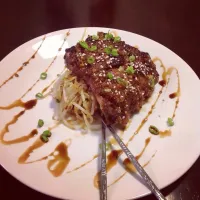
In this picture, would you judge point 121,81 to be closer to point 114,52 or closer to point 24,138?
point 114,52

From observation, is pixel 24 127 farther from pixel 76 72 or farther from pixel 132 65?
pixel 132 65

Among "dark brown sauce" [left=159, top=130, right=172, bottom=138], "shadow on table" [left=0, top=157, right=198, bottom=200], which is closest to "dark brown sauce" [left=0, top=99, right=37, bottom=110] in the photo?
"shadow on table" [left=0, top=157, right=198, bottom=200]

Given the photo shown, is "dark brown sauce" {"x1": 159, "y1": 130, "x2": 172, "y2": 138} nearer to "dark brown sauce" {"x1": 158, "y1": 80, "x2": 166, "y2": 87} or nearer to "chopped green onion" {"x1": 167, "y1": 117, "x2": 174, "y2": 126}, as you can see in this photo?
"chopped green onion" {"x1": 167, "y1": 117, "x2": 174, "y2": 126}

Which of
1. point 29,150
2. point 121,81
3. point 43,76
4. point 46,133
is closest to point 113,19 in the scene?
point 43,76

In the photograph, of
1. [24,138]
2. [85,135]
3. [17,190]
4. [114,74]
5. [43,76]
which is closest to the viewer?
[17,190]

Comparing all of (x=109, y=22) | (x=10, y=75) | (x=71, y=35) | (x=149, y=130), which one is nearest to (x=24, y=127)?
(x=10, y=75)

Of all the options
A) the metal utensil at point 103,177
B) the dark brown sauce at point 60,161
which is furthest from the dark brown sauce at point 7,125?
the metal utensil at point 103,177
